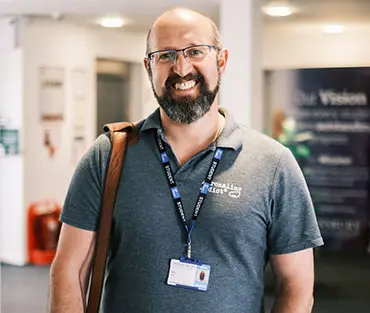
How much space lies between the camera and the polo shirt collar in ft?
5.95

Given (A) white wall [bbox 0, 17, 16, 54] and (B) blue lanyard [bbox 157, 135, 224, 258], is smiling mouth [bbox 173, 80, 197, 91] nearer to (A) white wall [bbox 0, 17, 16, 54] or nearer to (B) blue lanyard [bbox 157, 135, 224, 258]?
(B) blue lanyard [bbox 157, 135, 224, 258]

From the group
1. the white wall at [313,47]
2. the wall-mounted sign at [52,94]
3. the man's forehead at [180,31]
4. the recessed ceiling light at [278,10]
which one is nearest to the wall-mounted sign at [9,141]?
the wall-mounted sign at [52,94]

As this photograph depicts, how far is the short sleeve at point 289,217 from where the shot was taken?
1772mm

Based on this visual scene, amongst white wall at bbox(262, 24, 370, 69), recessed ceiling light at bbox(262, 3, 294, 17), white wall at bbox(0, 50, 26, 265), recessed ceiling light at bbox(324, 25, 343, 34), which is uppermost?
recessed ceiling light at bbox(262, 3, 294, 17)

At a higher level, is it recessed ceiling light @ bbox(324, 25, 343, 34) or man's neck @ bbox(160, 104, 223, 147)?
recessed ceiling light @ bbox(324, 25, 343, 34)

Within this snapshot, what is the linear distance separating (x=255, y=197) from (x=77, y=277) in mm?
520

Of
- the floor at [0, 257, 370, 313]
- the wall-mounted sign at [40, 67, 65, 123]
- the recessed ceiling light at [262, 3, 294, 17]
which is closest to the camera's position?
the floor at [0, 257, 370, 313]

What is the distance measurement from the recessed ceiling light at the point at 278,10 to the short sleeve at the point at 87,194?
3.49 meters

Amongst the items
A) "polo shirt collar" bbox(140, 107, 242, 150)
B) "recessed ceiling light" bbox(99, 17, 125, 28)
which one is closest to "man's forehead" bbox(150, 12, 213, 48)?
"polo shirt collar" bbox(140, 107, 242, 150)

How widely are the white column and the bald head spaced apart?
8.09 feet

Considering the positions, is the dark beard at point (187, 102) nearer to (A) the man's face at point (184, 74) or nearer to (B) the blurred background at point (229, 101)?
(A) the man's face at point (184, 74)

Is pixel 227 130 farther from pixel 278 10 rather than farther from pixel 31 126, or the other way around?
pixel 31 126

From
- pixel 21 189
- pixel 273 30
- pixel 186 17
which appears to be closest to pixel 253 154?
pixel 186 17

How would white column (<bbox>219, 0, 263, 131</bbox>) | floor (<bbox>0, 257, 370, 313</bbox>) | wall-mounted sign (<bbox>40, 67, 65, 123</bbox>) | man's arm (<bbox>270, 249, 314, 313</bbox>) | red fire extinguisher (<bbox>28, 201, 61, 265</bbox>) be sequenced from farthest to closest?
wall-mounted sign (<bbox>40, 67, 65, 123</bbox>) → red fire extinguisher (<bbox>28, 201, 61, 265</bbox>) → floor (<bbox>0, 257, 370, 313</bbox>) → white column (<bbox>219, 0, 263, 131</bbox>) → man's arm (<bbox>270, 249, 314, 313</bbox>)
